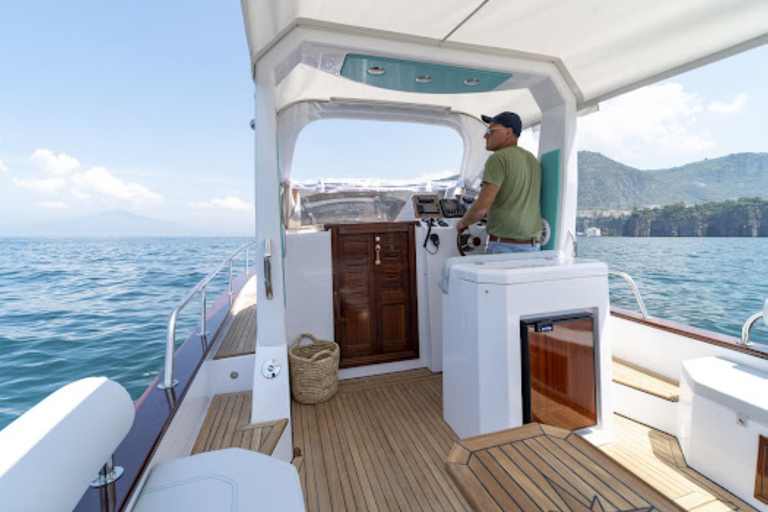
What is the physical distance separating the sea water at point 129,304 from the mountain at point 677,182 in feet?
16.1

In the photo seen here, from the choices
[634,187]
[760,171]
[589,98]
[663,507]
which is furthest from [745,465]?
[760,171]

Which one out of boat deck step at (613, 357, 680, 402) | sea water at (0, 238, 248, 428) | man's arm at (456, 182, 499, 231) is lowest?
sea water at (0, 238, 248, 428)

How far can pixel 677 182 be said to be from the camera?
18.5 m

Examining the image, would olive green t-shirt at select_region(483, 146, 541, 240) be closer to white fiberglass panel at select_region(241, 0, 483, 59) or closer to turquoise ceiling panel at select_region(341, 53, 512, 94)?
turquoise ceiling panel at select_region(341, 53, 512, 94)

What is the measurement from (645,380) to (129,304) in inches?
293

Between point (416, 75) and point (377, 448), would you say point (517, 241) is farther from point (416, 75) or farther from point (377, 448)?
point (377, 448)

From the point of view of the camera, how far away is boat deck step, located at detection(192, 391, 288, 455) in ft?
4.83

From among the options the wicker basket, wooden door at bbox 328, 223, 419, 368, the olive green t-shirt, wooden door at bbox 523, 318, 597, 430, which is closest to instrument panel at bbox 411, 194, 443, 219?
wooden door at bbox 328, 223, 419, 368

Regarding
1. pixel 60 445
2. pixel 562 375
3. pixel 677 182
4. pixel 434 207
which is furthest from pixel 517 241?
pixel 677 182

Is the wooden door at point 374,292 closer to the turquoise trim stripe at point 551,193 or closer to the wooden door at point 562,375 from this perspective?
the turquoise trim stripe at point 551,193

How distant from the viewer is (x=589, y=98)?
9.14 feet

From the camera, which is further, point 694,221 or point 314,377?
point 694,221

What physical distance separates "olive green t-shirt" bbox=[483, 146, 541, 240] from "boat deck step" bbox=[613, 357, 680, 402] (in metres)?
0.99

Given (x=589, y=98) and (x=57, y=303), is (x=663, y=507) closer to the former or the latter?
(x=589, y=98)
